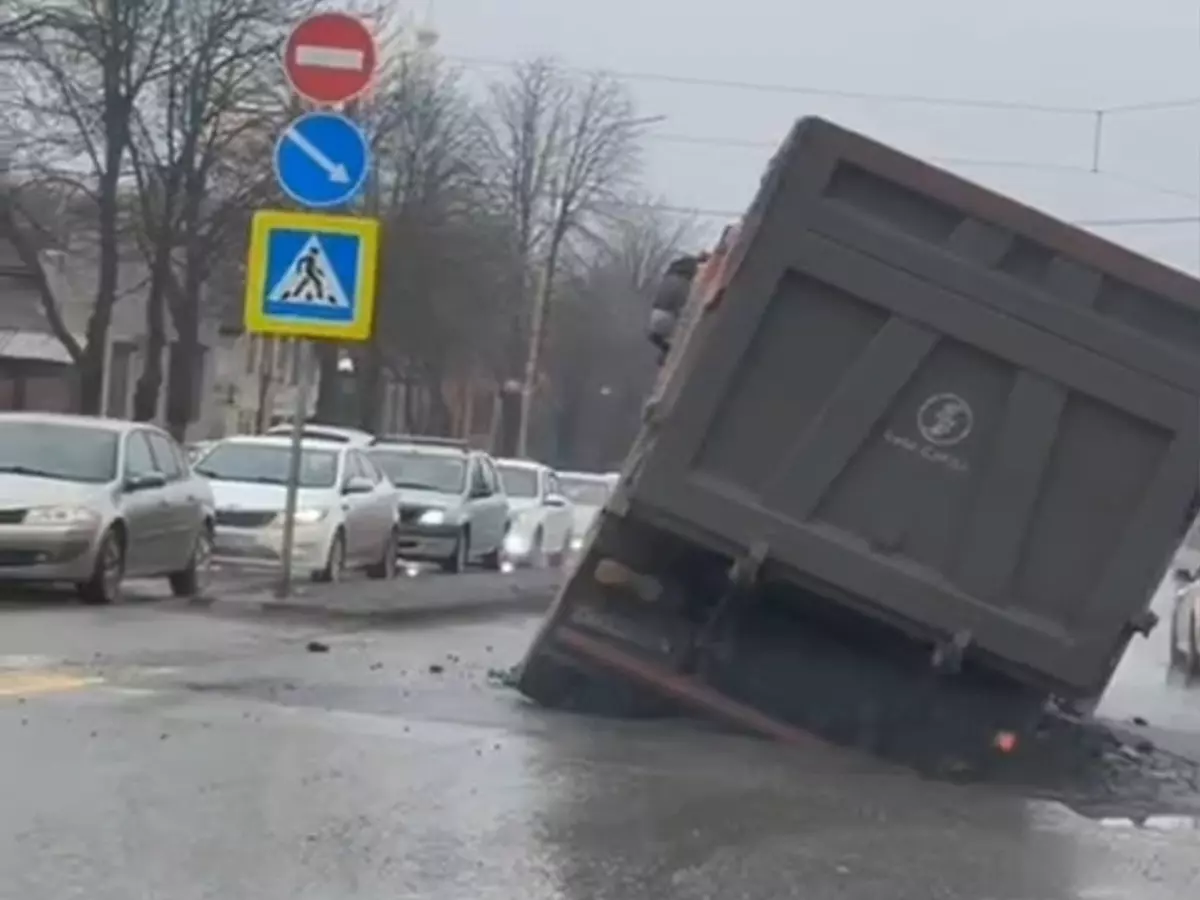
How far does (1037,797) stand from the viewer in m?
11.1

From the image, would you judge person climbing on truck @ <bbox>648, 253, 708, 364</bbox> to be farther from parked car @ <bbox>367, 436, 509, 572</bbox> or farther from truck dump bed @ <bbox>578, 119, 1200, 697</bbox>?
parked car @ <bbox>367, 436, 509, 572</bbox>

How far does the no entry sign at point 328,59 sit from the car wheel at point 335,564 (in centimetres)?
816

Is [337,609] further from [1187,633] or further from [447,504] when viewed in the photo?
[447,504]

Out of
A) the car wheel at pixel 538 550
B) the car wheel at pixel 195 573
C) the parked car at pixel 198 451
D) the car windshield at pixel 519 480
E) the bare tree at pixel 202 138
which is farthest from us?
the bare tree at pixel 202 138

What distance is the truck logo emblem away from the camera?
36.5ft

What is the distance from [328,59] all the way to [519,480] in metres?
21.6

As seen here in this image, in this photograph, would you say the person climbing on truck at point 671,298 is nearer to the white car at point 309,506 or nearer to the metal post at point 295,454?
the metal post at point 295,454

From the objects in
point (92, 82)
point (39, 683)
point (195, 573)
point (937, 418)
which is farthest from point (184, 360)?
point (937, 418)

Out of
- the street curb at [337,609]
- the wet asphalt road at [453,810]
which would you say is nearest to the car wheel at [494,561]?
the street curb at [337,609]

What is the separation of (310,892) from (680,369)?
4.40 meters

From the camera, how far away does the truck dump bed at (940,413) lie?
10992mm

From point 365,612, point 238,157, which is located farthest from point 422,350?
point 365,612

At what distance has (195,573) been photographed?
2228cm

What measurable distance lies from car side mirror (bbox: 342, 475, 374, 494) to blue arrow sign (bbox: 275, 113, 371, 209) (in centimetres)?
862
